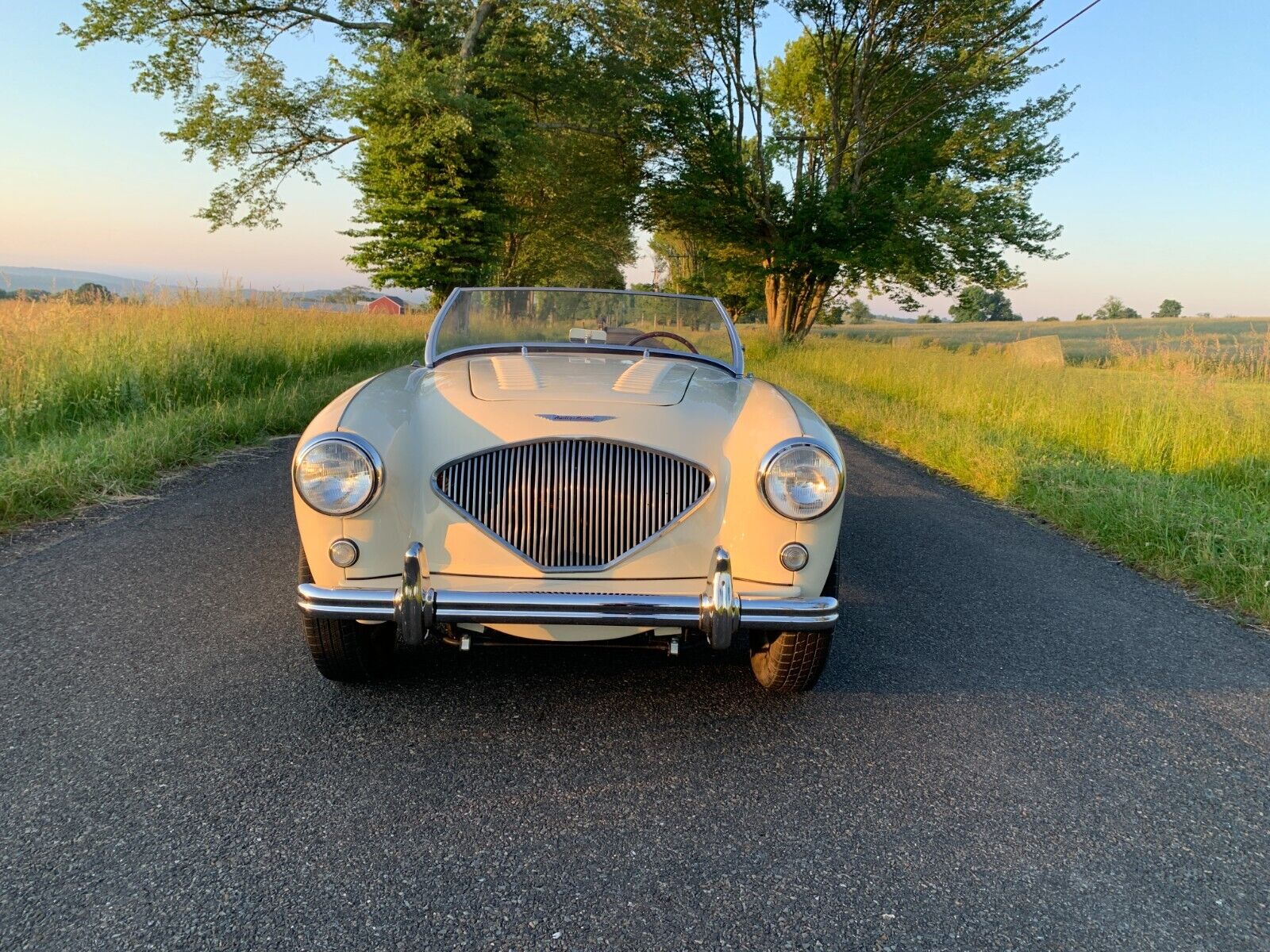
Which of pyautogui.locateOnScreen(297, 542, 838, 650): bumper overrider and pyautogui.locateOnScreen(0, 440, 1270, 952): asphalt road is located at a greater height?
pyautogui.locateOnScreen(297, 542, 838, 650): bumper overrider

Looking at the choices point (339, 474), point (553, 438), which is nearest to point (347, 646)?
point (339, 474)

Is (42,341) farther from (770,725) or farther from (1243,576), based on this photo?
(1243,576)

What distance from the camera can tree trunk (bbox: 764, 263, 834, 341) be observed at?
21359 millimetres

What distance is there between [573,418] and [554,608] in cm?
65

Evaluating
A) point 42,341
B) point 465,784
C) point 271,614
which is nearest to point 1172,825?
point 465,784

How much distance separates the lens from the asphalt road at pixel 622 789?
171 centimetres

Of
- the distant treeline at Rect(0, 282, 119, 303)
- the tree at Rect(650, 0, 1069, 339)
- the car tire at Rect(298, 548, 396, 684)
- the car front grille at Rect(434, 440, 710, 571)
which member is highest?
the tree at Rect(650, 0, 1069, 339)

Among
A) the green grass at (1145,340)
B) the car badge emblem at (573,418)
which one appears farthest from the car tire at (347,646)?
the green grass at (1145,340)

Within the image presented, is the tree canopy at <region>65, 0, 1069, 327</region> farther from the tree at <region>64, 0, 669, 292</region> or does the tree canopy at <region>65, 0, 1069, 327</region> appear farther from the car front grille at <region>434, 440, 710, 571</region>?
the car front grille at <region>434, 440, 710, 571</region>

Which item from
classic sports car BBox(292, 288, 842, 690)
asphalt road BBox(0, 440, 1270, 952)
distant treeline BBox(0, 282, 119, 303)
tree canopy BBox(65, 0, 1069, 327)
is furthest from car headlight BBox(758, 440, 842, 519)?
tree canopy BBox(65, 0, 1069, 327)

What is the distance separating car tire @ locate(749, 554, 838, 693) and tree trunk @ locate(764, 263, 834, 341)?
1928cm

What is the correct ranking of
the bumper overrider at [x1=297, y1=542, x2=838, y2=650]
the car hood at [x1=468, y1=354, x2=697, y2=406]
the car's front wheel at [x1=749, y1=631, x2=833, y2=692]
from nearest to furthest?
A: the bumper overrider at [x1=297, y1=542, x2=838, y2=650]
the car's front wheel at [x1=749, y1=631, x2=833, y2=692]
the car hood at [x1=468, y1=354, x2=697, y2=406]

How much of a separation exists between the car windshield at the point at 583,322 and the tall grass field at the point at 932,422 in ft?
8.76

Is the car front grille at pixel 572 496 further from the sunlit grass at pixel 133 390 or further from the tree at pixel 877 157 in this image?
→ the tree at pixel 877 157
